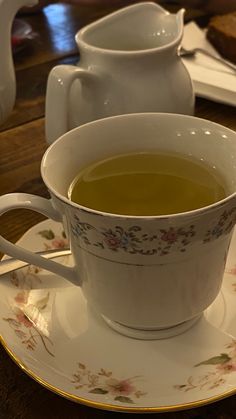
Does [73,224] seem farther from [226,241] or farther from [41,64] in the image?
[41,64]

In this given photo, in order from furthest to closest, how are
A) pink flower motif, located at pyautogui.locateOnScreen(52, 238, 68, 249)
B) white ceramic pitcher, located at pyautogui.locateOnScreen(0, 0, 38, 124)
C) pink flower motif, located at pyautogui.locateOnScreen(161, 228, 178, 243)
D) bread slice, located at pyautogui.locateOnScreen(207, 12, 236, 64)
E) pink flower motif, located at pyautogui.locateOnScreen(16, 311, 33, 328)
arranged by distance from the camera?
bread slice, located at pyautogui.locateOnScreen(207, 12, 236, 64), white ceramic pitcher, located at pyautogui.locateOnScreen(0, 0, 38, 124), pink flower motif, located at pyautogui.locateOnScreen(52, 238, 68, 249), pink flower motif, located at pyautogui.locateOnScreen(16, 311, 33, 328), pink flower motif, located at pyautogui.locateOnScreen(161, 228, 178, 243)

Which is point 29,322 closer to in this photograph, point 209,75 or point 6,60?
point 6,60

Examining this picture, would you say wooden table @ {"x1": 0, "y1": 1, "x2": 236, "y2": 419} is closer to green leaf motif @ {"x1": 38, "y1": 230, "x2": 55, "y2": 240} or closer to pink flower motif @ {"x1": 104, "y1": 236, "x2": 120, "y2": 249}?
green leaf motif @ {"x1": 38, "y1": 230, "x2": 55, "y2": 240}

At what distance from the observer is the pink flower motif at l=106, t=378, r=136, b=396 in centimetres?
47

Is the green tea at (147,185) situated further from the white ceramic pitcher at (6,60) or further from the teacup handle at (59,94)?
the white ceramic pitcher at (6,60)

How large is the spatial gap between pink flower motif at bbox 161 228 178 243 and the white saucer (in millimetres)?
118

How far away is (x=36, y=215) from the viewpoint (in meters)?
0.71

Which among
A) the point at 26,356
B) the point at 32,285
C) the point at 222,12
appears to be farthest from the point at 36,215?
the point at 222,12

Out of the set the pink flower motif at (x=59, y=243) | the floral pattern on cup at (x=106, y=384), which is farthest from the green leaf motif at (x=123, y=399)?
the pink flower motif at (x=59, y=243)

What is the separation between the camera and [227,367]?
49 centimetres

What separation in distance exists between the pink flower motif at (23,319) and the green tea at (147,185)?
4.7 inches

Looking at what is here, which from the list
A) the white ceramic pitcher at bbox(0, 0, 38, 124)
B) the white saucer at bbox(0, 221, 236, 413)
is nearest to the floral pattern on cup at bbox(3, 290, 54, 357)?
the white saucer at bbox(0, 221, 236, 413)

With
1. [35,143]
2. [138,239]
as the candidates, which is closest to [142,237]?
[138,239]

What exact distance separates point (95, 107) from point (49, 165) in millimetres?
241
